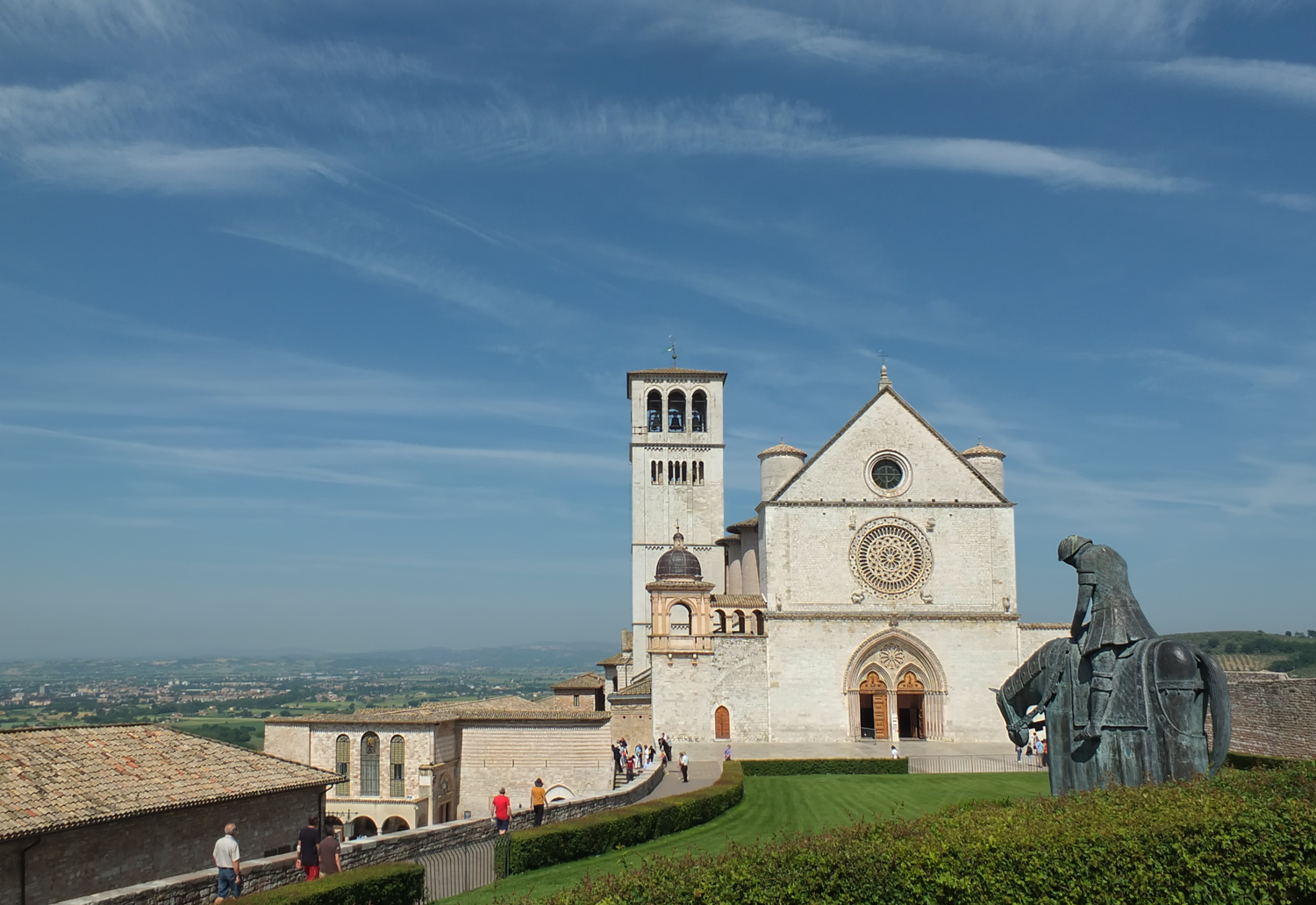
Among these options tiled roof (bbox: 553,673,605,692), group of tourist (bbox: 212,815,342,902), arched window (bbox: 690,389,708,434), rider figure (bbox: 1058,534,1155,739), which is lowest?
group of tourist (bbox: 212,815,342,902)

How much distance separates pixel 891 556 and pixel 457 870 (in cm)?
3277

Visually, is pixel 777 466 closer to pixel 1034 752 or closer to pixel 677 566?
pixel 677 566

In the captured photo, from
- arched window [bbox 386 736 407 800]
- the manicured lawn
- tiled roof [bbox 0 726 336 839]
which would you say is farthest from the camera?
arched window [bbox 386 736 407 800]

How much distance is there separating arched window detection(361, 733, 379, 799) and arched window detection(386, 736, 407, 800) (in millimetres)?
522

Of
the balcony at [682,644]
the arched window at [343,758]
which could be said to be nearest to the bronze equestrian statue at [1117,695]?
the arched window at [343,758]

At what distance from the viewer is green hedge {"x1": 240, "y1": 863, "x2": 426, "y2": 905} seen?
12772mm

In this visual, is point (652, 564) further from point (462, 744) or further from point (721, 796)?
point (721, 796)

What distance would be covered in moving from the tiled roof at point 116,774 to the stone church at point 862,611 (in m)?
23.1

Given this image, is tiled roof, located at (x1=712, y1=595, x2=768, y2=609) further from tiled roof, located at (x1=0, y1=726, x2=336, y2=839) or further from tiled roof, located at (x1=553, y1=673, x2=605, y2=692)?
tiled roof, located at (x1=0, y1=726, x2=336, y2=839)

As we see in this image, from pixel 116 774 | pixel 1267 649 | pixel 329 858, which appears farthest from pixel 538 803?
pixel 1267 649

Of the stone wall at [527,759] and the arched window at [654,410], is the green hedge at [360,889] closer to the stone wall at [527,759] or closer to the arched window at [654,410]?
the stone wall at [527,759]

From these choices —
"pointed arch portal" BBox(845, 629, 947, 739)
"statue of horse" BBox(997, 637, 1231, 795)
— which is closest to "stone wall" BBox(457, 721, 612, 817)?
"pointed arch portal" BBox(845, 629, 947, 739)

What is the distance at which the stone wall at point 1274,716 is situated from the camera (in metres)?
31.0

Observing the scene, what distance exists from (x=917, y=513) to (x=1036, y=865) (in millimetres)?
36495
